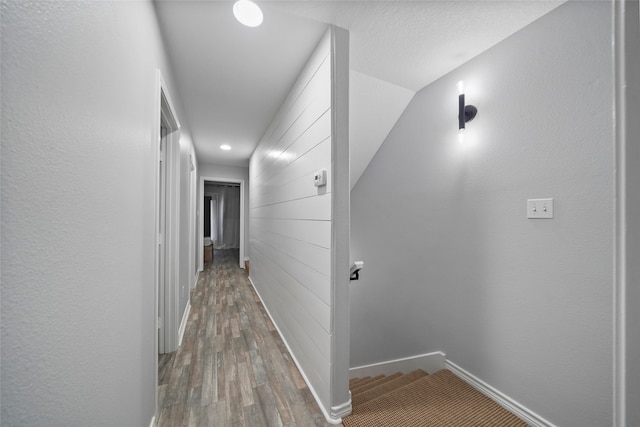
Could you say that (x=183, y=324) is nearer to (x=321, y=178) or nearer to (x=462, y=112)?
(x=321, y=178)

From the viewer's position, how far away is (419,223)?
2.27 metres

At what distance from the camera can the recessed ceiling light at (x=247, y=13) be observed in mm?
1389

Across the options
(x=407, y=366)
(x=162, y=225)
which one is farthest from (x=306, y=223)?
(x=407, y=366)

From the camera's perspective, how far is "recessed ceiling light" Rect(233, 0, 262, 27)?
1389mm

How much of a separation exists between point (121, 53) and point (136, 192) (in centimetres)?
54

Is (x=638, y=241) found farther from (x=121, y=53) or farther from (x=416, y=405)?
(x=416, y=405)

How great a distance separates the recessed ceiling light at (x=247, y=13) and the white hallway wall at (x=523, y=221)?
1548mm

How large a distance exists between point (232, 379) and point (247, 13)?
95.7 inches

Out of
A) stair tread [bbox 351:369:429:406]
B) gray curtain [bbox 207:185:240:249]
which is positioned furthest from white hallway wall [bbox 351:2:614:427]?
gray curtain [bbox 207:185:240:249]

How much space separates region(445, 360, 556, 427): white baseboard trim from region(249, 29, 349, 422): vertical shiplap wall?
1.02 m

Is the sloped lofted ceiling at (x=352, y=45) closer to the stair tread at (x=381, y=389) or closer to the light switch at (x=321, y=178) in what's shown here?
the light switch at (x=321, y=178)

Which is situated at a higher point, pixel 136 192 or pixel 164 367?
pixel 136 192

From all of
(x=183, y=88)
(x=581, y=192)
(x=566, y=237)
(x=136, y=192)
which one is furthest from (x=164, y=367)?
(x=581, y=192)

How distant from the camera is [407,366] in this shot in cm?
229
